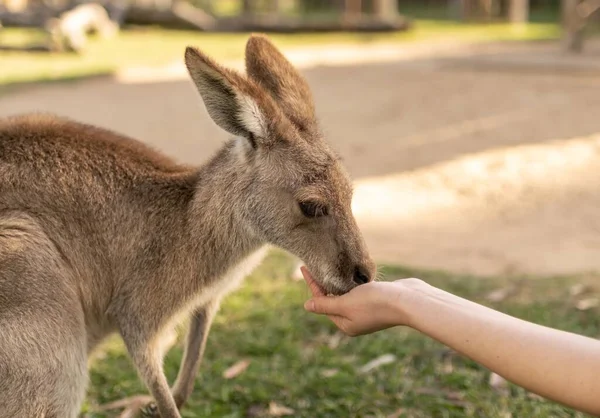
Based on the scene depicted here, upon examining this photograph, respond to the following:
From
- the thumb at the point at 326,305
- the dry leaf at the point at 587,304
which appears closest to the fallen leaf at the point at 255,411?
the thumb at the point at 326,305

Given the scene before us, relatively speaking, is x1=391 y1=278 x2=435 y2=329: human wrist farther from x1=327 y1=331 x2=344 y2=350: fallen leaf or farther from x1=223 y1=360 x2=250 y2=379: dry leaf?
x1=327 y1=331 x2=344 y2=350: fallen leaf

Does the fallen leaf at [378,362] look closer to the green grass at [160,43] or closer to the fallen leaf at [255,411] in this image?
the fallen leaf at [255,411]

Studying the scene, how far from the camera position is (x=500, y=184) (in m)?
6.36

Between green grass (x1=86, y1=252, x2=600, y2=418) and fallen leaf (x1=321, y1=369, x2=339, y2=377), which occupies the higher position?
fallen leaf (x1=321, y1=369, x2=339, y2=377)

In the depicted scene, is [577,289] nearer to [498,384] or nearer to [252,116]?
[498,384]

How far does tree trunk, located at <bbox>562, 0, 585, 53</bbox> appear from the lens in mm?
10477

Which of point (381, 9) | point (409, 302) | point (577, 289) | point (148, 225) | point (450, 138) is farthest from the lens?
point (381, 9)

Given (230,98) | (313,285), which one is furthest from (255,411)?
(230,98)

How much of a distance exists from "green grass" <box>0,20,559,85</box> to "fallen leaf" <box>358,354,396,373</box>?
7.85 meters

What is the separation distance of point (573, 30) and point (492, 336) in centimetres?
921

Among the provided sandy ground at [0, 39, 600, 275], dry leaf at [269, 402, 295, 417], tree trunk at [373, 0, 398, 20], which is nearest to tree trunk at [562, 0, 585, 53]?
sandy ground at [0, 39, 600, 275]

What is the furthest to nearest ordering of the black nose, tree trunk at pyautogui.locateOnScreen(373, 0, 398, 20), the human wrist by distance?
tree trunk at pyautogui.locateOnScreen(373, 0, 398, 20) < the black nose < the human wrist

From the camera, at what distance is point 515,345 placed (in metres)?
2.08

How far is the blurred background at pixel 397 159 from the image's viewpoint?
138 inches
